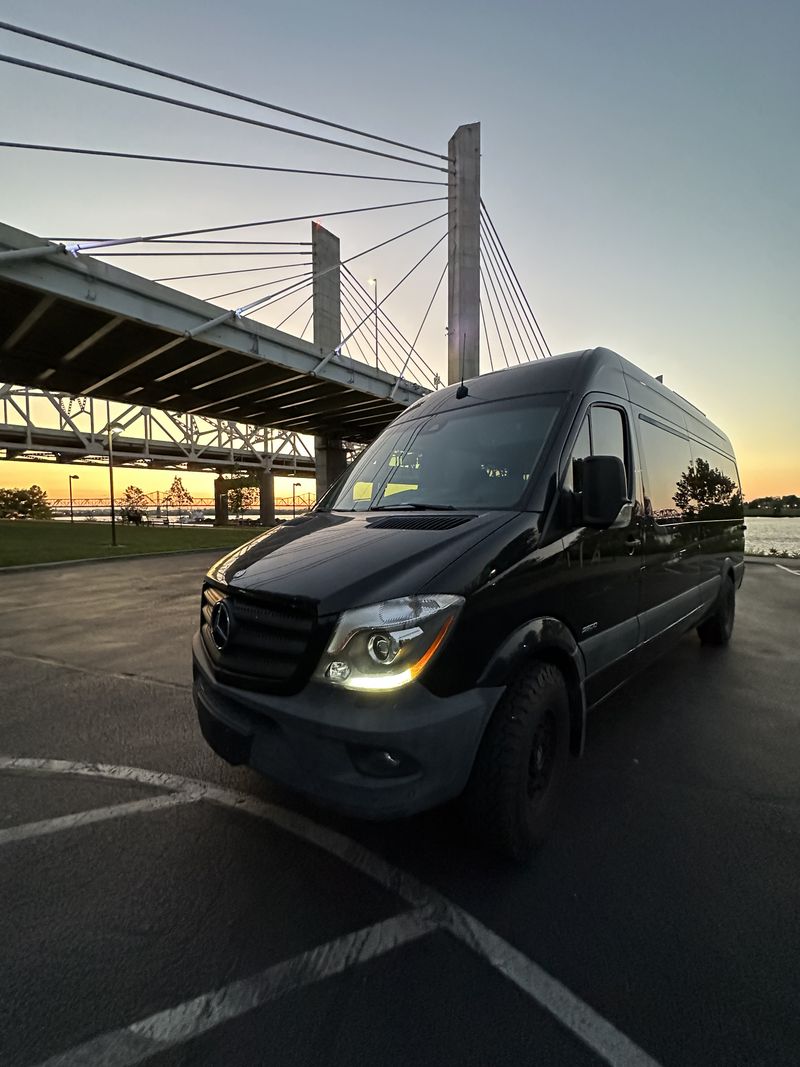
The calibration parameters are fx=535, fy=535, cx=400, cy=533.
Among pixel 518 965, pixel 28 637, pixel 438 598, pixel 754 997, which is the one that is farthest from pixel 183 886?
pixel 28 637

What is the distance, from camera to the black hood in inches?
82.2

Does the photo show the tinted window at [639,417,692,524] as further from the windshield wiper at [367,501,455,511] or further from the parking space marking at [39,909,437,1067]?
the parking space marking at [39,909,437,1067]

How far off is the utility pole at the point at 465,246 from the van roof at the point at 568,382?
15975 millimetres

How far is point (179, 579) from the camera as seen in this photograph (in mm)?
13203

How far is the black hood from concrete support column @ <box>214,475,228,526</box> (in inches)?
2738

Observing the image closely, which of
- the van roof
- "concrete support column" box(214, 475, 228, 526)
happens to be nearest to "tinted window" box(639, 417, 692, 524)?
the van roof

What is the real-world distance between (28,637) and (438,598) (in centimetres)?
706

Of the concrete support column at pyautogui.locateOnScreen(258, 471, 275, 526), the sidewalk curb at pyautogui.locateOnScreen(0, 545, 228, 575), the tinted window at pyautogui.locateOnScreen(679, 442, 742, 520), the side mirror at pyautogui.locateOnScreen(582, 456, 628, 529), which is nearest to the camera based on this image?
the side mirror at pyautogui.locateOnScreen(582, 456, 628, 529)

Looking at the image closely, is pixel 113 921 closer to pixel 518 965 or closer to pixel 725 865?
pixel 518 965

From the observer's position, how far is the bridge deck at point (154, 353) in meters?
16.2

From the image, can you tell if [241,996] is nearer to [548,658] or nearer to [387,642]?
[387,642]

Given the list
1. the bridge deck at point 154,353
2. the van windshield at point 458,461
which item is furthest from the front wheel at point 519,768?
the bridge deck at point 154,353

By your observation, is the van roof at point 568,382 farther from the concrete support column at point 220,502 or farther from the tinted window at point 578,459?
the concrete support column at point 220,502

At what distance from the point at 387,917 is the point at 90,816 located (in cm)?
168
